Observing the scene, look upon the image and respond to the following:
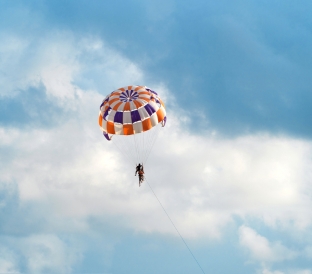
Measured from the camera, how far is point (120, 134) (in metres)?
88.9

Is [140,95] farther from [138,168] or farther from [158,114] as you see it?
[138,168]

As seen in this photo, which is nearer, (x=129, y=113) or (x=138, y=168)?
(x=129, y=113)

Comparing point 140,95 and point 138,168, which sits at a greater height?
point 140,95

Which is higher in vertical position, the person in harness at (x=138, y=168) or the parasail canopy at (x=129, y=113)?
the parasail canopy at (x=129, y=113)

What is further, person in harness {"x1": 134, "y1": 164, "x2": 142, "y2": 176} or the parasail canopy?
person in harness {"x1": 134, "y1": 164, "x2": 142, "y2": 176}

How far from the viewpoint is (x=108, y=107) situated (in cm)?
8944

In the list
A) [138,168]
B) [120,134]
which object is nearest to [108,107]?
[120,134]

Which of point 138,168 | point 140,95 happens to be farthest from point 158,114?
point 138,168

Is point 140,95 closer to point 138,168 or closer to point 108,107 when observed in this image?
point 108,107

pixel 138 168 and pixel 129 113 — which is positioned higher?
pixel 129 113

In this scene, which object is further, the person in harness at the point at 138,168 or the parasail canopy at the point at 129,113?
the person in harness at the point at 138,168

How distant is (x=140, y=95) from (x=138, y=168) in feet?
40.8

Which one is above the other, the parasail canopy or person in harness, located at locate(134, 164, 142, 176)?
the parasail canopy

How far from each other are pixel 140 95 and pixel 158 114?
4257 millimetres
